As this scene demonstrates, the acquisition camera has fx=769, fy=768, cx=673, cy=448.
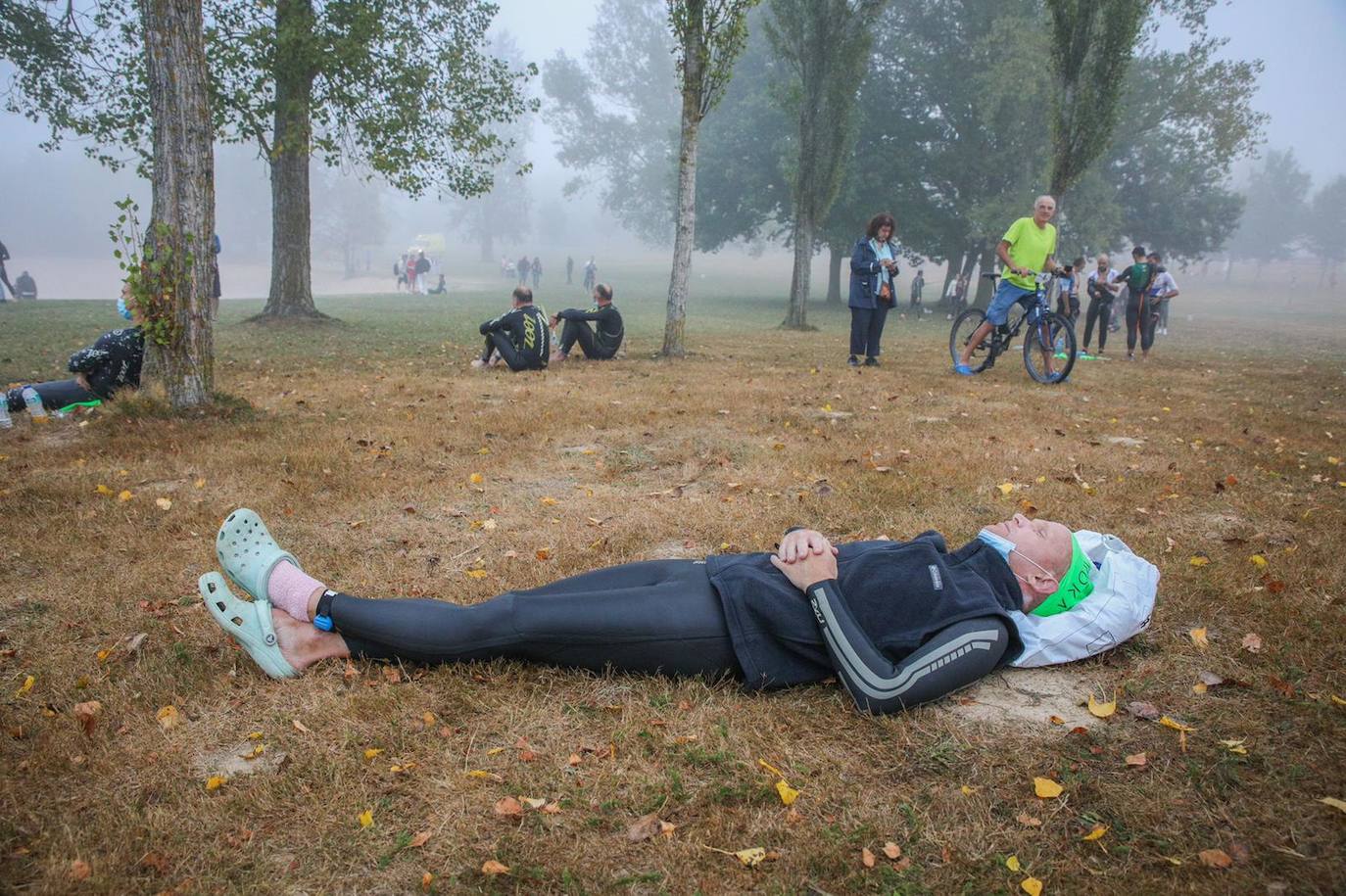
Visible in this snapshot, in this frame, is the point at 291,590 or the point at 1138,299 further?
the point at 1138,299

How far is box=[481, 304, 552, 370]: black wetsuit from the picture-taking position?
34.6ft

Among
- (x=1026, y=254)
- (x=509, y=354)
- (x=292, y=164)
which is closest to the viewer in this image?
(x=1026, y=254)

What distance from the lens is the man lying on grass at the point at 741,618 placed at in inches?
105

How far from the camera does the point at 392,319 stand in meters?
20.3

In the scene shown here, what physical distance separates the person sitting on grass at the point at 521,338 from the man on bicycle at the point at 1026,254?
6.10 meters

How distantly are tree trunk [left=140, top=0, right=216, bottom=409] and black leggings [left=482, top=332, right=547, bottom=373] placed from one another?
167 inches

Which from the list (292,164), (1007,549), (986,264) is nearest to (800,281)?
(292,164)

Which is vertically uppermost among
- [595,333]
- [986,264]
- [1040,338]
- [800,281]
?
[986,264]

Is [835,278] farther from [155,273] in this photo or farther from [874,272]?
[155,273]

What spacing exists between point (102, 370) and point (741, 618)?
283 inches

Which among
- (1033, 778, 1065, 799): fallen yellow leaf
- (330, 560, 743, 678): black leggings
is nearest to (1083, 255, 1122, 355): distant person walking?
(1033, 778, 1065, 799): fallen yellow leaf

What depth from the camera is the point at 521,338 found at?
34.8 feet

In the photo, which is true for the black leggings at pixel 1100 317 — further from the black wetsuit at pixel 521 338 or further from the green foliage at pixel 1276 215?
the green foliage at pixel 1276 215

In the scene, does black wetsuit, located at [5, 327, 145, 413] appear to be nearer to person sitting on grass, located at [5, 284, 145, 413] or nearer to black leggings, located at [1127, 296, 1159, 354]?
person sitting on grass, located at [5, 284, 145, 413]
